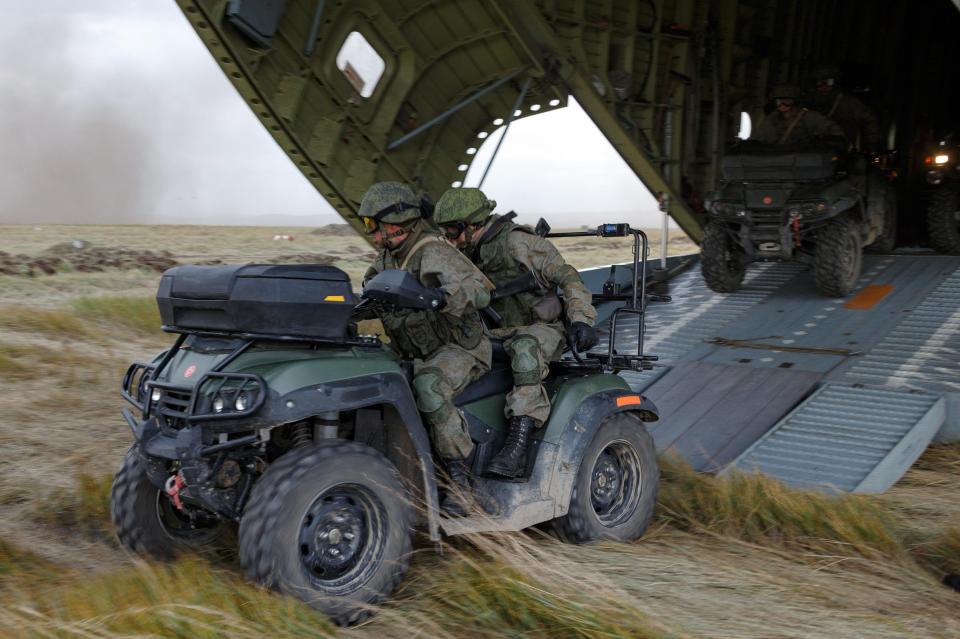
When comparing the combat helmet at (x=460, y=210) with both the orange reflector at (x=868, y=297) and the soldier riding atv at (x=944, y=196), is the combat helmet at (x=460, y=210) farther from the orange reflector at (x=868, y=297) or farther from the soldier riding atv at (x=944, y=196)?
the soldier riding atv at (x=944, y=196)

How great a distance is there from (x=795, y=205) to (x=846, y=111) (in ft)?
5.93

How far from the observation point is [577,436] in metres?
4.36

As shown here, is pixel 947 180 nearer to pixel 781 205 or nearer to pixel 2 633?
pixel 781 205

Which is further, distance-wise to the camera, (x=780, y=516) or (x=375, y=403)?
(x=780, y=516)

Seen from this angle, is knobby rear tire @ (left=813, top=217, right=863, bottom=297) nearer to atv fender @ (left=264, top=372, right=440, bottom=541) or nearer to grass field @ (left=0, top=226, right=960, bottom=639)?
grass field @ (left=0, top=226, right=960, bottom=639)

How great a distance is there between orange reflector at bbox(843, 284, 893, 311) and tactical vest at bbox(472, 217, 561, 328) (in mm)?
4723

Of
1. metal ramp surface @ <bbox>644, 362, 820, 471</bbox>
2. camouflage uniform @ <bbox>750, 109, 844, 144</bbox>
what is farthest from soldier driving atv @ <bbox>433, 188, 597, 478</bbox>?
camouflage uniform @ <bbox>750, 109, 844, 144</bbox>

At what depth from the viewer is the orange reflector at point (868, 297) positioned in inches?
332

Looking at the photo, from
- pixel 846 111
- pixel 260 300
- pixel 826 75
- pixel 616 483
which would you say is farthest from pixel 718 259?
pixel 260 300

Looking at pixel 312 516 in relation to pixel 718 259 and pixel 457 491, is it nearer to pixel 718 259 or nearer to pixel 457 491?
pixel 457 491

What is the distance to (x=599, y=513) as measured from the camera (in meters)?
4.59

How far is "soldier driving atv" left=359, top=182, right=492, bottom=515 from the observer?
393 centimetres

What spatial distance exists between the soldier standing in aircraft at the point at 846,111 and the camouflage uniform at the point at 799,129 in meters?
0.37

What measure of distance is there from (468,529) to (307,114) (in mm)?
5668
